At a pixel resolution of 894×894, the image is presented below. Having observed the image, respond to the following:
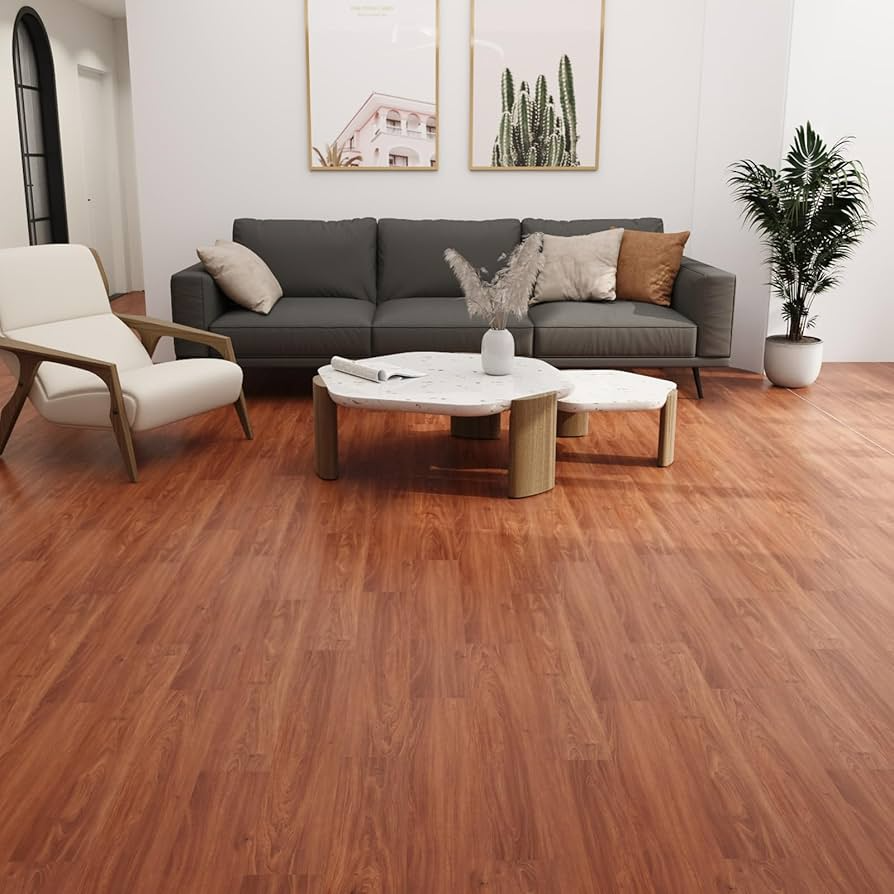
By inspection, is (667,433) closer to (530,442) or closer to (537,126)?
(530,442)

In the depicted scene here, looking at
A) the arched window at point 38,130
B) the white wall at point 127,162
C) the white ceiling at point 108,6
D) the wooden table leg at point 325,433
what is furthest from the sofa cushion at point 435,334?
the white wall at point 127,162

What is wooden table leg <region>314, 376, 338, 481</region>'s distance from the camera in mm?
4285

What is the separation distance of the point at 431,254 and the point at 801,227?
210 cm

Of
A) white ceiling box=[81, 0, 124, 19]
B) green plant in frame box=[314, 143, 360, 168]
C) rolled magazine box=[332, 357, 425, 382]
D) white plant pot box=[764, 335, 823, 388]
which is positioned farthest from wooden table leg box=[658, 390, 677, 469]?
white ceiling box=[81, 0, 124, 19]

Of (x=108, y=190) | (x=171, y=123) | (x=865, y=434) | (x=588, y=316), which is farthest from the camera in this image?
(x=108, y=190)

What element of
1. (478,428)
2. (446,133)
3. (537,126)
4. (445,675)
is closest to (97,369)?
(478,428)

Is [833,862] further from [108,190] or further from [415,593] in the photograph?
[108,190]

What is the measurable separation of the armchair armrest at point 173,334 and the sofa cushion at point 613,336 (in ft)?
5.52

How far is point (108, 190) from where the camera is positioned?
34.3ft

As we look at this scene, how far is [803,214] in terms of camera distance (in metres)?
5.79

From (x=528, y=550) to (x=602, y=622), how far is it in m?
0.61

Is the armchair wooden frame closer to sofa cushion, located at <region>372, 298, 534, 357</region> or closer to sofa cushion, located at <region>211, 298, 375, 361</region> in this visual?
sofa cushion, located at <region>211, 298, 375, 361</region>

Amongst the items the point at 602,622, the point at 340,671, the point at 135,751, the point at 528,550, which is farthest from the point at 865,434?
the point at 135,751

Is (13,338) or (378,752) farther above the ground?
Answer: (13,338)
